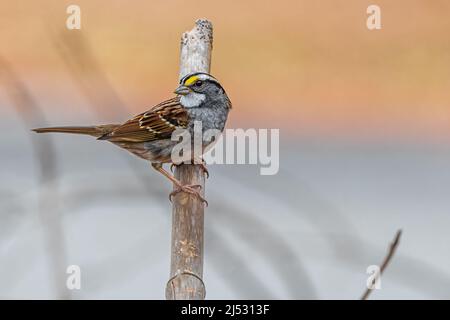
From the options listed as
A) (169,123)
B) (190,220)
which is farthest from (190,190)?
(169,123)

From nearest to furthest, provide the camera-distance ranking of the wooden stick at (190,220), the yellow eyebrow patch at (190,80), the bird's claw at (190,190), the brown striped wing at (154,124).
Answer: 1. the wooden stick at (190,220)
2. the bird's claw at (190,190)
3. the yellow eyebrow patch at (190,80)
4. the brown striped wing at (154,124)

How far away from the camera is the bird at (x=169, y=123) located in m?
2.66

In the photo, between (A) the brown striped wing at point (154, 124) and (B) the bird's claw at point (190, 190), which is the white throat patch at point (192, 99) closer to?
(A) the brown striped wing at point (154, 124)

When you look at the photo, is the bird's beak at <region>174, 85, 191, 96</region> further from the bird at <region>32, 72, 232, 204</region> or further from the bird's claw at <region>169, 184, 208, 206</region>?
the bird's claw at <region>169, 184, 208, 206</region>

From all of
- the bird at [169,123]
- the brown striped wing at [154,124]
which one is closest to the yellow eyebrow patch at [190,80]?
the bird at [169,123]

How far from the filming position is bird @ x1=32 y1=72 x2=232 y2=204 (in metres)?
2.66

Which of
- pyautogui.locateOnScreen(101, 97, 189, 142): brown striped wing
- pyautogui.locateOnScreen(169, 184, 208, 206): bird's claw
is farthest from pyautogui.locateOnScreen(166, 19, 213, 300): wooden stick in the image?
pyautogui.locateOnScreen(101, 97, 189, 142): brown striped wing

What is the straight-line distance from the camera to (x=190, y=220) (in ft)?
7.20

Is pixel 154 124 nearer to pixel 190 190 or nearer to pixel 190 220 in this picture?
pixel 190 190

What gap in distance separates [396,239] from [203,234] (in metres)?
1.18

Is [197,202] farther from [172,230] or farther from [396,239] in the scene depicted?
[396,239]

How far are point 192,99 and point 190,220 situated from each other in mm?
675

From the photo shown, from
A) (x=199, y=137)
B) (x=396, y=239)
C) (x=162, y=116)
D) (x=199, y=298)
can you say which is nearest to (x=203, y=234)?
(x=199, y=298)

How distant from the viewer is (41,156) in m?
1.67
